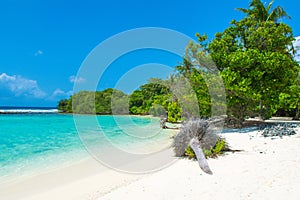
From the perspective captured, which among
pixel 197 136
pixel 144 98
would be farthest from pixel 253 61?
pixel 144 98

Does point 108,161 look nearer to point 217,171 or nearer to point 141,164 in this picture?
point 141,164

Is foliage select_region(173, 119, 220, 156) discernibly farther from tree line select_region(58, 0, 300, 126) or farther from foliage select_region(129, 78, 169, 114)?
foliage select_region(129, 78, 169, 114)

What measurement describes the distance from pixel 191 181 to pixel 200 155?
4.25 ft

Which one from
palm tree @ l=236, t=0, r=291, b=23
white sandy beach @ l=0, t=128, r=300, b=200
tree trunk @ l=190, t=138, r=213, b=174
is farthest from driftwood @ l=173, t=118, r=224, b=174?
palm tree @ l=236, t=0, r=291, b=23

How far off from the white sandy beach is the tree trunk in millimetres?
137

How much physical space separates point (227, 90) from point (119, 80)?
6450 millimetres

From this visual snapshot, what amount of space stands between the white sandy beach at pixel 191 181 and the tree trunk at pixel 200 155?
0.14 meters

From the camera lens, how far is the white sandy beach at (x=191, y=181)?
3621 mm

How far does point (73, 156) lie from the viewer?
920cm

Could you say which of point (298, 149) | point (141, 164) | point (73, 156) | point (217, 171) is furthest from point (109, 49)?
point (298, 149)

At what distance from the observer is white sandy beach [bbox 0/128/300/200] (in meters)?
3.62

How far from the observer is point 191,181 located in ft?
14.1

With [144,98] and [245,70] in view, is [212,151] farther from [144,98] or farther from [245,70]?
[144,98]

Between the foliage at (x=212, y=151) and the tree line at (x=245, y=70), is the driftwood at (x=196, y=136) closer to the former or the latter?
the foliage at (x=212, y=151)
